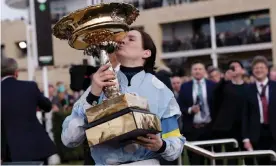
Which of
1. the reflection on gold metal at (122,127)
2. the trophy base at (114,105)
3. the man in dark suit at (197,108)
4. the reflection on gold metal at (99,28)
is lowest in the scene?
the man in dark suit at (197,108)

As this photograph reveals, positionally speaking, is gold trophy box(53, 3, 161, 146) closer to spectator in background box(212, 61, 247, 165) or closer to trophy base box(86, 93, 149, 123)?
trophy base box(86, 93, 149, 123)

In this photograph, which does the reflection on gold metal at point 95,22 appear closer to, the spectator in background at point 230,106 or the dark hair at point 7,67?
the dark hair at point 7,67

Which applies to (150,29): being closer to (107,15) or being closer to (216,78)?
(216,78)

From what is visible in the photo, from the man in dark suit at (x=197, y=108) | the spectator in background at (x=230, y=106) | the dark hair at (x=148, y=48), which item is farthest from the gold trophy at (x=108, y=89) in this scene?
the man in dark suit at (x=197, y=108)

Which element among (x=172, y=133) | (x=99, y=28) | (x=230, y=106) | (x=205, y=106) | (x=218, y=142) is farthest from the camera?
(x=205, y=106)

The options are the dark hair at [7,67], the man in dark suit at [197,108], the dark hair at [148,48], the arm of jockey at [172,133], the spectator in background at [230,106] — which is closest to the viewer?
the arm of jockey at [172,133]

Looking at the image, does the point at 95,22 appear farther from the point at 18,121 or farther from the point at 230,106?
the point at 230,106

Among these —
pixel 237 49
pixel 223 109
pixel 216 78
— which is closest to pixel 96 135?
pixel 223 109

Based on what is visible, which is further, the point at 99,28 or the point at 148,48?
the point at 148,48

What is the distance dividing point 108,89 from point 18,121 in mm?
3093

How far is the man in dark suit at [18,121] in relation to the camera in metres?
5.48

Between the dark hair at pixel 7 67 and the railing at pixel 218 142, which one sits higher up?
the dark hair at pixel 7 67

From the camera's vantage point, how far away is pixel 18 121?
551 cm

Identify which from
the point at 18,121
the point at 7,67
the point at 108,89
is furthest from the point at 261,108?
the point at 108,89
